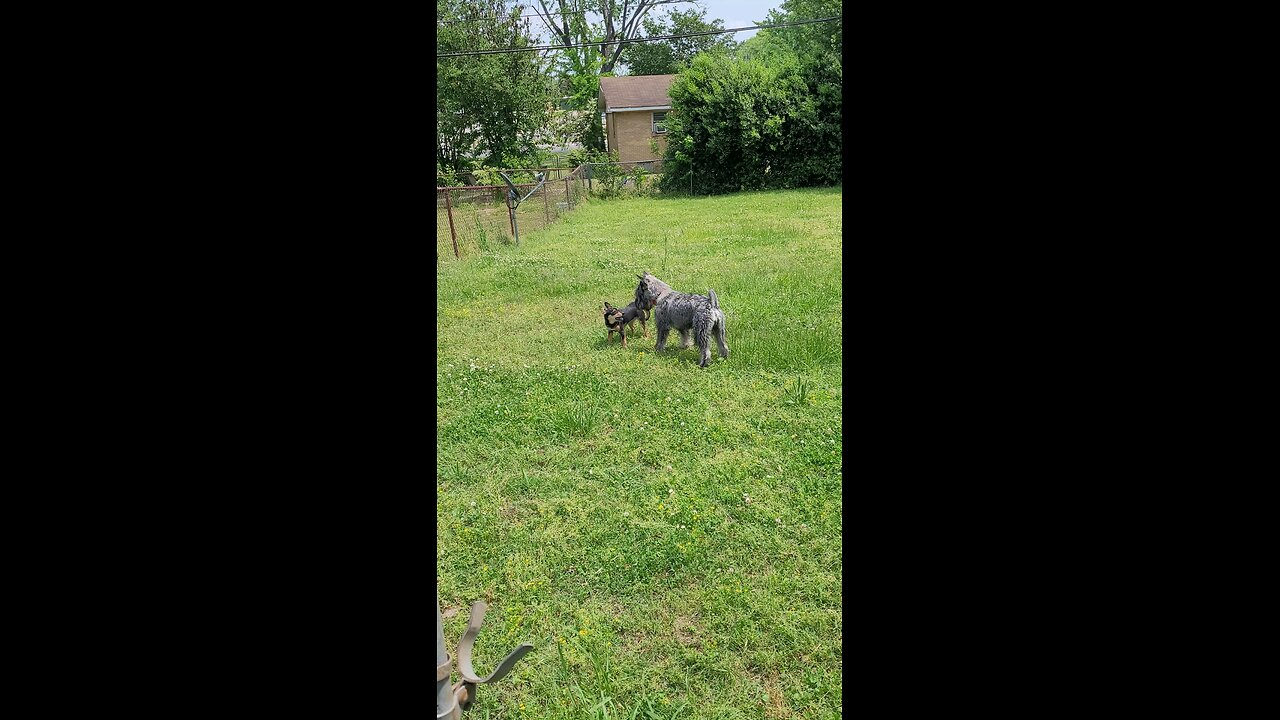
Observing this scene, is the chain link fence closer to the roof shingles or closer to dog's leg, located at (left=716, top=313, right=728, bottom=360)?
dog's leg, located at (left=716, top=313, right=728, bottom=360)

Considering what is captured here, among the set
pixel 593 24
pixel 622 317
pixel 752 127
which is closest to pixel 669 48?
pixel 593 24

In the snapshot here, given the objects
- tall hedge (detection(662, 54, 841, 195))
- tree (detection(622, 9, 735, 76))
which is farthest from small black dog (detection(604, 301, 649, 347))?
tree (detection(622, 9, 735, 76))

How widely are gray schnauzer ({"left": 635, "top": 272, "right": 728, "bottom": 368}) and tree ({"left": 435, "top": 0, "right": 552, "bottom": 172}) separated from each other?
21.7 metres

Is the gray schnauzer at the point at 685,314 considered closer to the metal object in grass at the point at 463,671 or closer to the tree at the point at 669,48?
the metal object in grass at the point at 463,671

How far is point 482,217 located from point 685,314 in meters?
8.34

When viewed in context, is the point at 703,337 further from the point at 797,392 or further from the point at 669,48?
the point at 669,48

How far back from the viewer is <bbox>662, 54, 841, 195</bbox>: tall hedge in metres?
23.4

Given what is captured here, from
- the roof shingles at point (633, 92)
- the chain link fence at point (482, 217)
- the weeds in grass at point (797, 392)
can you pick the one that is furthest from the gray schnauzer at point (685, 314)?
the roof shingles at point (633, 92)

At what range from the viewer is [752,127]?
23.4 m
